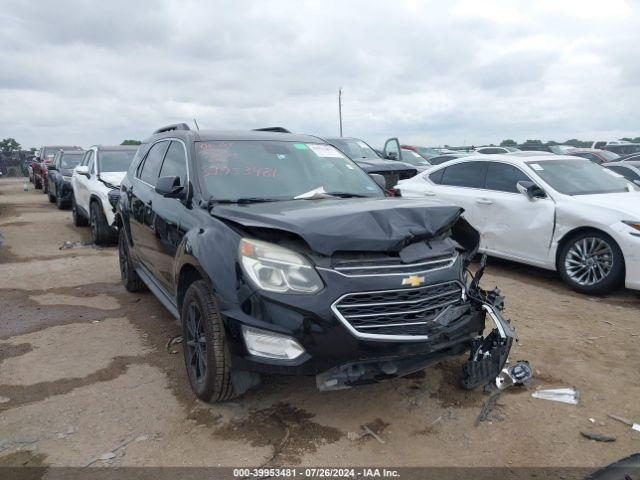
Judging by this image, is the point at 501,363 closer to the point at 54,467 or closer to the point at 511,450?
the point at 511,450

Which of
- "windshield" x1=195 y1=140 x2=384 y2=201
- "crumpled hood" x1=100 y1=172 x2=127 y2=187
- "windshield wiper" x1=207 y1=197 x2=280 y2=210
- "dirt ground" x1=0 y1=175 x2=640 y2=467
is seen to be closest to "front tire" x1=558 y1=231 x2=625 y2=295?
"dirt ground" x1=0 y1=175 x2=640 y2=467

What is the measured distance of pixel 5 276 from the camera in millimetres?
6988

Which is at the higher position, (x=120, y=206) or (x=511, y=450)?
(x=120, y=206)

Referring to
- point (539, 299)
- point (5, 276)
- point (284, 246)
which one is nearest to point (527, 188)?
point (539, 299)

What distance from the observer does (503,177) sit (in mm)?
6980

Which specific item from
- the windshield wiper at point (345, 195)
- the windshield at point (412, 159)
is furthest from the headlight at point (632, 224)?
the windshield at point (412, 159)

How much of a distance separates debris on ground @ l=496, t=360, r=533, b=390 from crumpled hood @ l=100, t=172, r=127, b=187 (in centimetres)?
700

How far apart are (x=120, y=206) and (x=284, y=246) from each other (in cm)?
364

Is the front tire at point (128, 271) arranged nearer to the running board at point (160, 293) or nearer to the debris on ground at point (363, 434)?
the running board at point (160, 293)

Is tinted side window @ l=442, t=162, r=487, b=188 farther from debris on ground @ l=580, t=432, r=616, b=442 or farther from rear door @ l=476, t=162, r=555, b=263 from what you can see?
debris on ground @ l=580, t=432, r=616, b=442

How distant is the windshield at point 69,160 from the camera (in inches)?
578

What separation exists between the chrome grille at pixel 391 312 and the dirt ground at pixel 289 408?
679 millimetres

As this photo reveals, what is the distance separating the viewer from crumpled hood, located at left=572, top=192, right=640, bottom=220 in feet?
18.3

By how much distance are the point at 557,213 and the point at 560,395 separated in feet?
10.3
